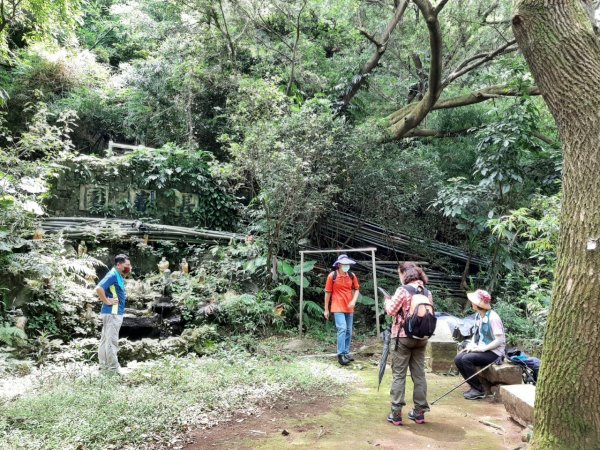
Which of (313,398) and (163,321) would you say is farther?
(163,321)

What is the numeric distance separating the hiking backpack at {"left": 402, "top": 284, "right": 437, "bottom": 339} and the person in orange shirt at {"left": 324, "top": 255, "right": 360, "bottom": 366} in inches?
105

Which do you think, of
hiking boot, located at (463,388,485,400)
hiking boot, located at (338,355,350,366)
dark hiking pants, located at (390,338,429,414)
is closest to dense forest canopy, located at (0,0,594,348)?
hiking boot, located at (463,388,485,400)

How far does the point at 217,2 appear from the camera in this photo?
11883 mm

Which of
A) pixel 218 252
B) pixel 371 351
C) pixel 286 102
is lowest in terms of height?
pixel 371 351

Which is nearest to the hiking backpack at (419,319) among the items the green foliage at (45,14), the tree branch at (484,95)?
the tree branch at (484,95)

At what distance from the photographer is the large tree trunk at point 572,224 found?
2936 mm

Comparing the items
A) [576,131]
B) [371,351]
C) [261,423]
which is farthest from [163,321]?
[576,131]

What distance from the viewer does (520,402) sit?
14.2 ft

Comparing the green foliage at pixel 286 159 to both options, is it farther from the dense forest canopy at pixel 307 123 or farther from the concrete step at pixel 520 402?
the concrete step at pixel 520 402

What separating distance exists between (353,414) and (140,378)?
251cm

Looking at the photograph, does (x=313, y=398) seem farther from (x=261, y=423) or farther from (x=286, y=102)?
(x=286, y=102)

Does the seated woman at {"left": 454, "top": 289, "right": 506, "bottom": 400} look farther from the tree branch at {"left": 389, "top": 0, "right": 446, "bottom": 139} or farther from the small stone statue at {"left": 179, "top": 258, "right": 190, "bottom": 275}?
the small stone statue at {"left": 179, "top": 258, "right": 190, "bottom": 275}

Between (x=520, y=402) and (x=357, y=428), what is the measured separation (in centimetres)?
150

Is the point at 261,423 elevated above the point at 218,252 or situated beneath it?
situated beneath
